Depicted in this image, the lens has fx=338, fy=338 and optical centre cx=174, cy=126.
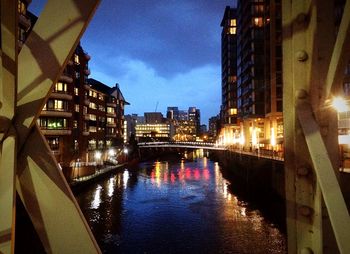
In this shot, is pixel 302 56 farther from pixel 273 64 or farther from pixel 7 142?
pixel 273 64

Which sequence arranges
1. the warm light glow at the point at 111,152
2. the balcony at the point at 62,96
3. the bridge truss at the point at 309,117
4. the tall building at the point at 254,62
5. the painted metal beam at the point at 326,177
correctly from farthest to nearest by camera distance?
1. the warm light glow at the point at 111,152
2. the tall building at the point at 254,62
3. the balcony at the point at 62,96
4. the bridge truss at the point at 309,117
5. the painted metal beam at the point at 326,177

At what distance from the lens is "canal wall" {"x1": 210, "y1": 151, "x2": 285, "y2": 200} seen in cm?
3541

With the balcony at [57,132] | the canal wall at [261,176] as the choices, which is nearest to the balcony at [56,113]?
the balcony at [57,132]

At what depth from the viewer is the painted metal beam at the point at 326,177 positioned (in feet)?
5.95

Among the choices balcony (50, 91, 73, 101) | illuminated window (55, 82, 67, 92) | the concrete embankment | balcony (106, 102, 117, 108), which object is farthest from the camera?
balcony (106, 102, 117, 108)

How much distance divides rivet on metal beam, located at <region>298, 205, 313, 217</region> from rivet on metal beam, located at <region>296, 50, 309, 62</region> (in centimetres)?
92

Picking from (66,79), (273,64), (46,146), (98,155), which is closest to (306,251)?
(46,146)

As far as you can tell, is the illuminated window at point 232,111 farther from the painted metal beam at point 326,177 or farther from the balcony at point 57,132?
the painted metal beam at point 326,177

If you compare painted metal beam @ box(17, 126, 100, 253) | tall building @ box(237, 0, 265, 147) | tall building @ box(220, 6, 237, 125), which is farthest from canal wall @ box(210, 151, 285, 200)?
tall building @ box(220, 6, 237, 125)

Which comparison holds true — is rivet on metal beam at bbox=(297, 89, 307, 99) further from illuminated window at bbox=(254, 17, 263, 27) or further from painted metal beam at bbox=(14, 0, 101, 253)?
illuminated window at bbox=(254, 17, 263, 27)

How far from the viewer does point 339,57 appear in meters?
1.97

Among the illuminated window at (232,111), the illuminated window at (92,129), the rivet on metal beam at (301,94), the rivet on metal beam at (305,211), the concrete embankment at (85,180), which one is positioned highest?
the illuminated window at (232,111)

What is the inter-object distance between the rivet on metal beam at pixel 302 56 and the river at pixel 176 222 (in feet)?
68.1

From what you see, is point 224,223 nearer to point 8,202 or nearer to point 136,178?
point 8,202
